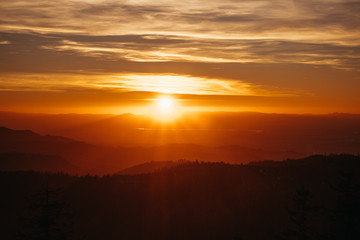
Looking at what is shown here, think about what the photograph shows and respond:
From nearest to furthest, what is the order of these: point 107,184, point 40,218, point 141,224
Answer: point 40,218 → point 141,224 → point 107,184

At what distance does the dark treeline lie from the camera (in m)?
24.8

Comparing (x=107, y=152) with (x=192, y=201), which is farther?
(x=107, y=152)

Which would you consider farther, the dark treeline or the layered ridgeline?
the layered ridgeline

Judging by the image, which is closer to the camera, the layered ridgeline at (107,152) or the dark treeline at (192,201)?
the dark treeline at (192,201)

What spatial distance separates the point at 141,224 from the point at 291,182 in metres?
11.8

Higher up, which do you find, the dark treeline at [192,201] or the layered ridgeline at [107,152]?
the layered ridgeline at [107,152]

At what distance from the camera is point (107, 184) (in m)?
32.8

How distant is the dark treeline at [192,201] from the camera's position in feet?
81.5

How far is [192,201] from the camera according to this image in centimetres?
2859

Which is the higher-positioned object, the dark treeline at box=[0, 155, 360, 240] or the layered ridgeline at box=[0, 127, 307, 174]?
the layered ridgeline at box=[0, 127, 307, 174]

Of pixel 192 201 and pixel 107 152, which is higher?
pixel 107 152

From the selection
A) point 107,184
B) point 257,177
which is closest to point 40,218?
point 107,184

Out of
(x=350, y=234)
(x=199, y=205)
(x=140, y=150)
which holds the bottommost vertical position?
(x=350, y=234)

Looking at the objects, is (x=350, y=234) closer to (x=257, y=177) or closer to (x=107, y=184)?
(x=257, y=177)
